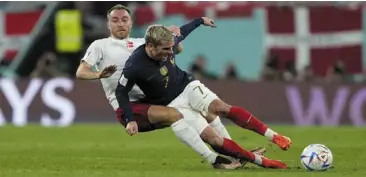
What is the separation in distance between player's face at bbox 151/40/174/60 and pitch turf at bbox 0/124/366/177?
140 centimetres

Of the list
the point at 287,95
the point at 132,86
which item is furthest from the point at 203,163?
the point at 287,95

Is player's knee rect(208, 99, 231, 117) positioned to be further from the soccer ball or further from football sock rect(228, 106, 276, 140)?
the soccer ball

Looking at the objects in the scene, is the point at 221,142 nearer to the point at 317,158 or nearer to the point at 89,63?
the point at 317,158

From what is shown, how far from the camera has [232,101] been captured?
25.5 meters

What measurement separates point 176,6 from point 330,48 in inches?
183

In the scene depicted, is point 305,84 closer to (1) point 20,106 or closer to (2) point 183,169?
(1) point 20,106

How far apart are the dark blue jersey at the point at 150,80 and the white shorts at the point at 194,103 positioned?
0.09m

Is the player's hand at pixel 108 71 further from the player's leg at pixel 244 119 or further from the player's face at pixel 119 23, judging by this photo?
the player's face at pixel 119 23

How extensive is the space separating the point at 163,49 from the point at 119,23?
1780 millimetres

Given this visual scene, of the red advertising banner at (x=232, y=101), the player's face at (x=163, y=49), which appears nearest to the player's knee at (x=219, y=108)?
the player's face at (x=163, y=49)

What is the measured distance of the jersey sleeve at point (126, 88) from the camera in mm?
12625

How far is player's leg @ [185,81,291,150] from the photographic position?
41.6 feet

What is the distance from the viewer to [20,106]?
2538cm

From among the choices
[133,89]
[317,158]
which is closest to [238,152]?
[317,158]
